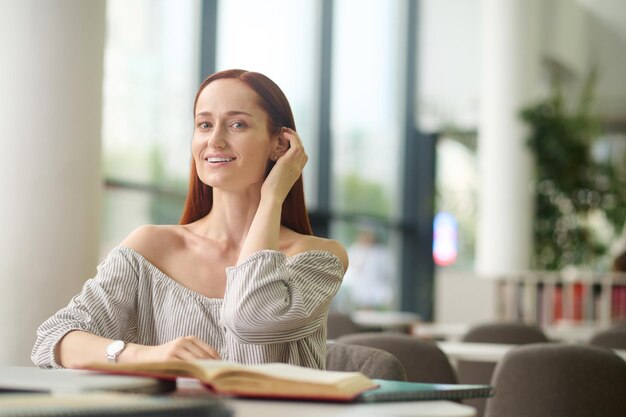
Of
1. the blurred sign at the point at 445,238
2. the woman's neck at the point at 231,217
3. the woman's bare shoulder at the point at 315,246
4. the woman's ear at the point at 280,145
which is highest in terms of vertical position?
the woman's ear at the point at 280,145

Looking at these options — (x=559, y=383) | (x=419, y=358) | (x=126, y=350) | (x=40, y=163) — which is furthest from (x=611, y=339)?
(x=126, y=350)

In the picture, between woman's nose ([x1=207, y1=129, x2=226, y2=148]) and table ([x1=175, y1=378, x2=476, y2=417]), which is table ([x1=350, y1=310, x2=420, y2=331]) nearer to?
woman's nose ([x1=207, y1=129, x2=226, y2=148])

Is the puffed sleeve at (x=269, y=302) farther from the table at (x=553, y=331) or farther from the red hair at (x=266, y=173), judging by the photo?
the table at (x=553, y=331)

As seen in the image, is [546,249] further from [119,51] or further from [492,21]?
[119,51]

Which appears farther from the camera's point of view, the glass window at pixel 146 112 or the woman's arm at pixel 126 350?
the glass window at pixel 146 112

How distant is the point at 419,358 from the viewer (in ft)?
10.6

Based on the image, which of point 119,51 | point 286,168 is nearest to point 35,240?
point 286,168

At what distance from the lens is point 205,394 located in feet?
4.33

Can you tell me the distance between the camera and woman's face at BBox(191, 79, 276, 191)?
6.75ft

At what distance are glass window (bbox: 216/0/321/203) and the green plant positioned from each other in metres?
2.19

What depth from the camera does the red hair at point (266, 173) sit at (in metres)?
2.13

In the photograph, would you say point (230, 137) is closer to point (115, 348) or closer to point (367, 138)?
point (115, 348)

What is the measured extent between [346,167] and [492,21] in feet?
6.80

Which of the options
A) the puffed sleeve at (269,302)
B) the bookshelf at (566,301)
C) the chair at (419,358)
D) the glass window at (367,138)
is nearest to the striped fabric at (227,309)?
the puffed sleeve at (269,302)
